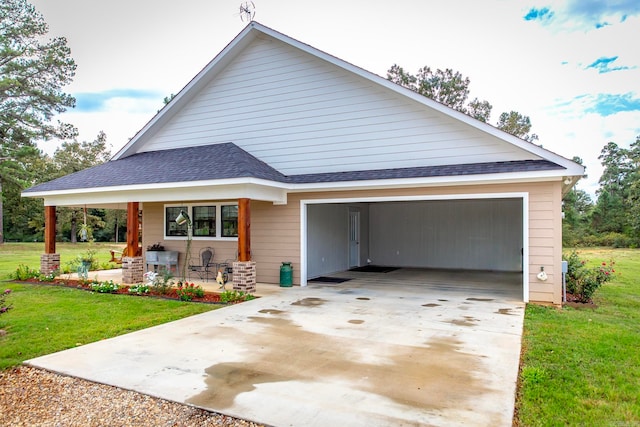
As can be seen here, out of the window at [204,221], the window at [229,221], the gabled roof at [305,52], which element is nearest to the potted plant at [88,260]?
the window at [204,221]

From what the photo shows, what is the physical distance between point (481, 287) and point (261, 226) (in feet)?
20.3

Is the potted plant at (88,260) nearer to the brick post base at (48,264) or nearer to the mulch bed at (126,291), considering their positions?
the brick post base at (48,264)

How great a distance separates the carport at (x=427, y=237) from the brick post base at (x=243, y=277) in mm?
3078

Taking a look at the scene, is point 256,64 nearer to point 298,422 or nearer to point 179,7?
point 179,7

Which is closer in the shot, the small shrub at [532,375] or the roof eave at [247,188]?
the small shrub at [532,375]

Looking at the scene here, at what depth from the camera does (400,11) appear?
1526 centimetres

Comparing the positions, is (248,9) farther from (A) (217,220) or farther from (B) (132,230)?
(B) (132,230)

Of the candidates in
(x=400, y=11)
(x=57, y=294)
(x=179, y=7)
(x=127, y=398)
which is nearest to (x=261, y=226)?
(x=57, y=294)

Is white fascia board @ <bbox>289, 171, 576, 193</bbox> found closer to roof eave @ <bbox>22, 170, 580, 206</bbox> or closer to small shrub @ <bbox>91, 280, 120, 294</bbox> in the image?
roof eave @ <bbox>22, 170, 580, 206</bbox>

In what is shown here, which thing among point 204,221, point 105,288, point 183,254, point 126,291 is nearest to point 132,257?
point 105,288

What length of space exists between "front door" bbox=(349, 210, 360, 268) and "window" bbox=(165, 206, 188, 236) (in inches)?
235

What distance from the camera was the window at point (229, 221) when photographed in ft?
38.7

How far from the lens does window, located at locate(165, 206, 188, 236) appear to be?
12741 millimetres

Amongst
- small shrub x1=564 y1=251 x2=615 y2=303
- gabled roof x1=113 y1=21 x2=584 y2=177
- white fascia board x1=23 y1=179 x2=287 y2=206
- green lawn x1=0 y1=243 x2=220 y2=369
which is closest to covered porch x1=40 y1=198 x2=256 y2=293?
white fascia board x1=23 y1=179 x2=287 y2=206
